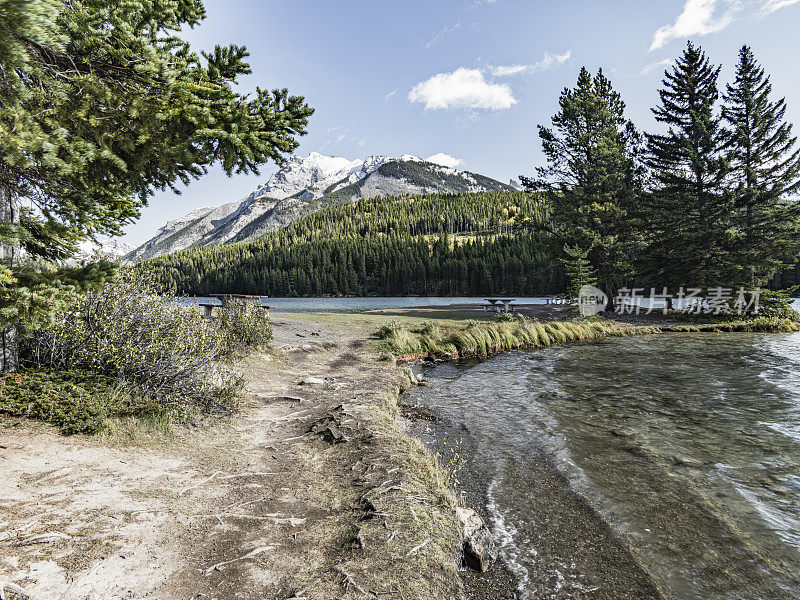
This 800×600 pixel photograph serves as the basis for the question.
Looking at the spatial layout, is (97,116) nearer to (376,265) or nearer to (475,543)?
(475,543)

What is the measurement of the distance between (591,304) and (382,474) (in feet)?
106

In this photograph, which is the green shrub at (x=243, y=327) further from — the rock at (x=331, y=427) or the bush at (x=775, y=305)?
the bush at (x=775, y=305)

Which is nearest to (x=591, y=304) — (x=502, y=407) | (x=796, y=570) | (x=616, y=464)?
(x=502, y=407)

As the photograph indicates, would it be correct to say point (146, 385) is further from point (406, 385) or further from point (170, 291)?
point (406, 385)

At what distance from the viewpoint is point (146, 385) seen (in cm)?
704

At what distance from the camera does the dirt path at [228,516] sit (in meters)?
3.14

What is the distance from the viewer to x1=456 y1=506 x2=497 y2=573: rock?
412 cm

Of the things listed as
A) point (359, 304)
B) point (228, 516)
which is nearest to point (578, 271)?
point (228, 516)

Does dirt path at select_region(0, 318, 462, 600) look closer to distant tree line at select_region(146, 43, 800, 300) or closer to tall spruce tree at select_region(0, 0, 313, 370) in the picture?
tall spruce tree at select_region(0, 0, 313, 370)

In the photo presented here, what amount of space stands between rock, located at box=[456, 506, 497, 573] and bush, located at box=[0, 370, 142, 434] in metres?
5.48

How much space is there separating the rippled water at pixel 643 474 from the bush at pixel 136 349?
18.3 ft

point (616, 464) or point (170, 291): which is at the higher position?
point (170, 291)

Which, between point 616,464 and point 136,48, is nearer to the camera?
point 136,48

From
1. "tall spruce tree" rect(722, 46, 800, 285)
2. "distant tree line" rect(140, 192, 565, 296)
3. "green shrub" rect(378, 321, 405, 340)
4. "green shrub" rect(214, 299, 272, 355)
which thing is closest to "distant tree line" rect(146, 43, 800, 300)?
"tall spruce tree" rect(722, 46, 800, 285)
